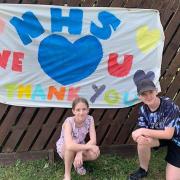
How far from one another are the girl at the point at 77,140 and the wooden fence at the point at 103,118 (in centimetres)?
31

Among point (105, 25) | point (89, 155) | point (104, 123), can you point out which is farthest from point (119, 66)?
point (89, 155)

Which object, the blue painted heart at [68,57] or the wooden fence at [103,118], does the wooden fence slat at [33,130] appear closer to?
the wooden fence at [103,118]

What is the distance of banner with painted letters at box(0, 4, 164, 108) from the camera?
456cm

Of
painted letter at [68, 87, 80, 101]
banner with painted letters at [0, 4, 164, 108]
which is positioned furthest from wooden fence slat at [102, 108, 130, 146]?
painted letter at [68, 87, 80, 101]

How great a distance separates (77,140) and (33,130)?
1.91 feet

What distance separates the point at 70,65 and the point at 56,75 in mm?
188

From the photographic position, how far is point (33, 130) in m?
4.91

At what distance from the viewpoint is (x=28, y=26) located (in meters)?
4.55

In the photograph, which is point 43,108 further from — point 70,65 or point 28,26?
point 28,26

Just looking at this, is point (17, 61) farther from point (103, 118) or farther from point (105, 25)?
point (103, 118)

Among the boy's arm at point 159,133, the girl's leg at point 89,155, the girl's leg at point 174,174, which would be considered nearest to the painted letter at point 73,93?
the girl's leg at point 89,155

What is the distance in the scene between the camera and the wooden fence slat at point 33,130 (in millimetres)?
4867

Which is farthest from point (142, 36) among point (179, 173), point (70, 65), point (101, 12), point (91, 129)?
point (179, 173)

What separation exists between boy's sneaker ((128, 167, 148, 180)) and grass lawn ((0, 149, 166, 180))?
7 cm
